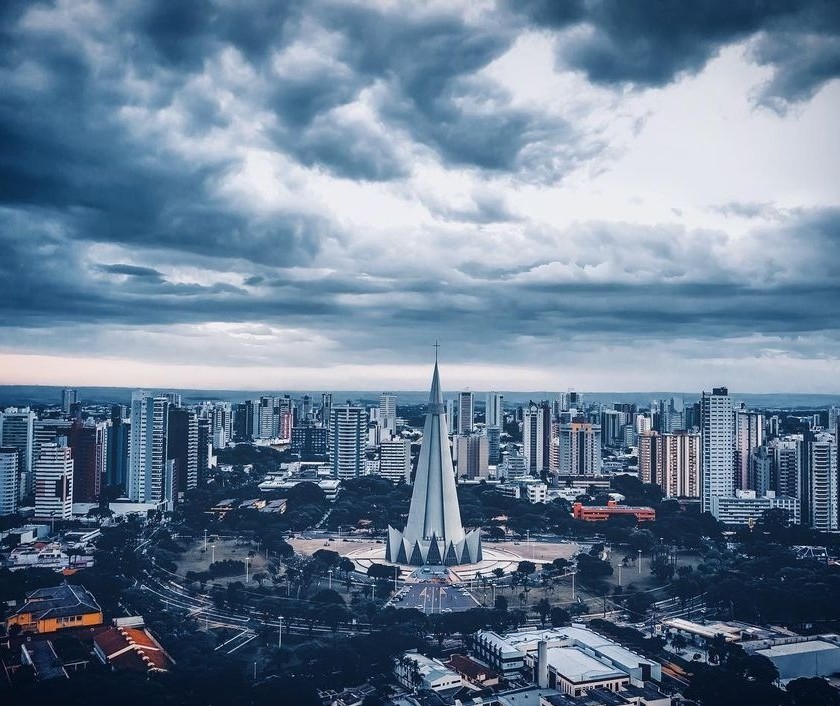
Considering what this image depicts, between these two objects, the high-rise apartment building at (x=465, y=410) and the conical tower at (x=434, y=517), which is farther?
the high-rise apartment building at (x=465, y=410)

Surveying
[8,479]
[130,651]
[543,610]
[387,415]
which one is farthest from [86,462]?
[387,415]

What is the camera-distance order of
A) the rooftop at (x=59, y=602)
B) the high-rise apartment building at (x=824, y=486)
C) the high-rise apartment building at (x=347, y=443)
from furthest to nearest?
the high-rise apartment building at (x=347, y=443) < the high-rise apartment building at (x=824, y=486) < the rooftop at (x=59, y=602)

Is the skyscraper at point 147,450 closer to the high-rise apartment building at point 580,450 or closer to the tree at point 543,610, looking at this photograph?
the tree at point 543,610

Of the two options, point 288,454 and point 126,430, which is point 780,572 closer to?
point 126,430

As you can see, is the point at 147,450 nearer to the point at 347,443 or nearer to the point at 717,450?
the point at 347,443

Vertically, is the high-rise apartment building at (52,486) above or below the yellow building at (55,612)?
above

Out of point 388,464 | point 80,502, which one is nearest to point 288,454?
point 388,464

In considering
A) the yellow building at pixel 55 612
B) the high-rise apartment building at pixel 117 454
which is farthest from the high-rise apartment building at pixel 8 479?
the yellow building at pixel 55 612
